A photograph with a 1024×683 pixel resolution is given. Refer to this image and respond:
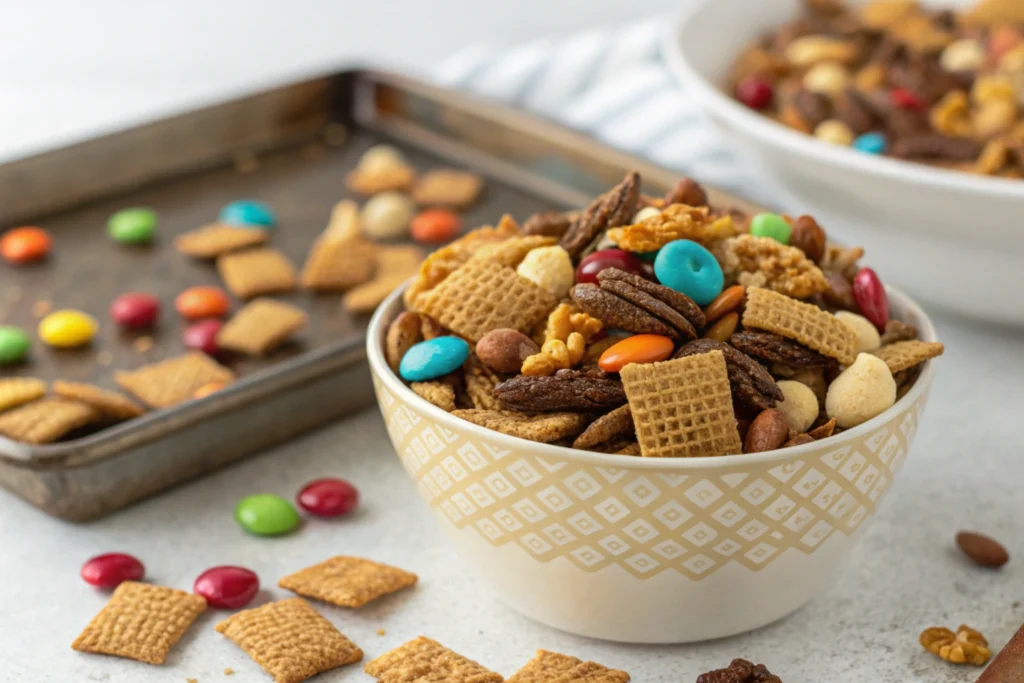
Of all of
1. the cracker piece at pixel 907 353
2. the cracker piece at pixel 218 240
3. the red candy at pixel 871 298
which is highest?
the red candy at pixel 871 298

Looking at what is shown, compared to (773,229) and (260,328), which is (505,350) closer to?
(773,229)

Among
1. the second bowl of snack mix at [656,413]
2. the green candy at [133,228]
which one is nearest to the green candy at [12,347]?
the green candy at [133,228]

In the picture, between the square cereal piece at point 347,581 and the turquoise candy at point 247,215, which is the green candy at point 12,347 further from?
the square cereal piece at point 347,581

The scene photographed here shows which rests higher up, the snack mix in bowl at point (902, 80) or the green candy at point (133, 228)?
the snack mix in bowl at point (902, 80)

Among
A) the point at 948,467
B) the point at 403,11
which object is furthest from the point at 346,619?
the point at 403,11

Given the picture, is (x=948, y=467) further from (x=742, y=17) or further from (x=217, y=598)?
(x=742, y=17)

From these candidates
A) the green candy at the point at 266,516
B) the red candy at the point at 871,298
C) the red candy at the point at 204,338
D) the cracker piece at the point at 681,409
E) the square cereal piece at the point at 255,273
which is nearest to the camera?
the cracker piece at the point at 681,409
